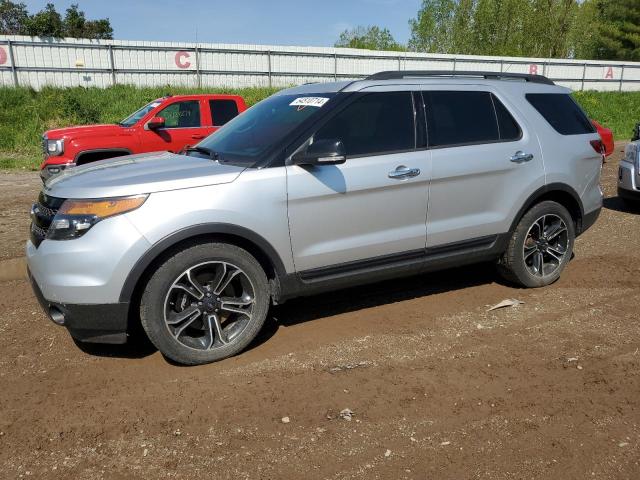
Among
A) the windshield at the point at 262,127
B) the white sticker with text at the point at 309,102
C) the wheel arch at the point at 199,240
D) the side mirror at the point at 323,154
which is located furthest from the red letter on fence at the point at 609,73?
the wheel arch at the point at 199,240

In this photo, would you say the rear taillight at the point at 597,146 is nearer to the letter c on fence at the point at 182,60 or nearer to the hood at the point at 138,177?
the hood at the point at 138,177

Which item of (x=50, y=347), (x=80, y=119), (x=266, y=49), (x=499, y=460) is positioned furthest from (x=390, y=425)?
(x=266, y=49)

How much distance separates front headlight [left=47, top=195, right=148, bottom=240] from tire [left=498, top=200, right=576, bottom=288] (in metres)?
3.19

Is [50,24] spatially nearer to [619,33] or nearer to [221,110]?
[221,110]

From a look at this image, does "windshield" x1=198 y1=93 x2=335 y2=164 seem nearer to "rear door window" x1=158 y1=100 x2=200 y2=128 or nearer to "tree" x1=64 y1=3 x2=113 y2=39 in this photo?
"rear door window" x1=158 y1=100 x2=200 y2=128

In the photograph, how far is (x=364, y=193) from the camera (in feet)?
13.3

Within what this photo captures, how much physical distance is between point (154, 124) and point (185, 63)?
541 inches

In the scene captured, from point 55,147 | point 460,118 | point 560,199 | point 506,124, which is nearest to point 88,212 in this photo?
point 460,118

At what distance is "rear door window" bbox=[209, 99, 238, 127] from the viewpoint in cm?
1098

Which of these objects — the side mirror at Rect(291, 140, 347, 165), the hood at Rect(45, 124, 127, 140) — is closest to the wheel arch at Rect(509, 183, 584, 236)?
the side mirror at Rect(291, 140, 347, 165)

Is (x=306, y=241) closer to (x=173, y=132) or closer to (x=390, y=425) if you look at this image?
(x=390, y=425)

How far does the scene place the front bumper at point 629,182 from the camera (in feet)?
26.2

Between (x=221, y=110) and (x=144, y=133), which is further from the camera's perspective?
(x=221, y=110)

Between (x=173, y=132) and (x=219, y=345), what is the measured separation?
23.9 feet
